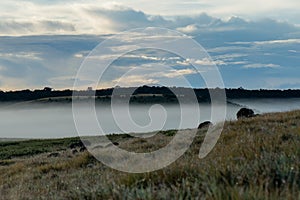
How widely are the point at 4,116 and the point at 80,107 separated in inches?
6036

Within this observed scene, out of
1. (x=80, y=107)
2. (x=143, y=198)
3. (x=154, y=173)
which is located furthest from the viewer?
(x=80, y=107)

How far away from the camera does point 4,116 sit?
563ft

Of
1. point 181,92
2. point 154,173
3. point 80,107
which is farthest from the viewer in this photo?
point 80,107

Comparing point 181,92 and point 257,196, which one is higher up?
point 181,92

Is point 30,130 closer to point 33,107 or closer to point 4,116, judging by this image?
point 33,107

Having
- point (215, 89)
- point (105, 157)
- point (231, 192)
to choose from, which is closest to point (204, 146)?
point (215, 89)

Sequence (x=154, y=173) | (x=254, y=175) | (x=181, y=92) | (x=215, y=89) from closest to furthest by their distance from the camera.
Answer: (x=254, y=175), (x=154, y=173), (x=215, y=89), (x=181, y=92)

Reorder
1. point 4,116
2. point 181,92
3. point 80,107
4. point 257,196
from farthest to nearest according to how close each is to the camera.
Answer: point 4,116 → point 80,107 → point 181,92 → point 257,196

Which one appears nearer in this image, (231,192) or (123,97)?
(231,192)

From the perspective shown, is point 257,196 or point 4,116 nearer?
point 257,196

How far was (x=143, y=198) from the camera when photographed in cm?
627

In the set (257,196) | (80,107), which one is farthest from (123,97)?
(257,196)

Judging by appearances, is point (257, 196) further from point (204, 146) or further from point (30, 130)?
point (30, 130)

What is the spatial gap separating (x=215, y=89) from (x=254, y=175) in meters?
8.85
